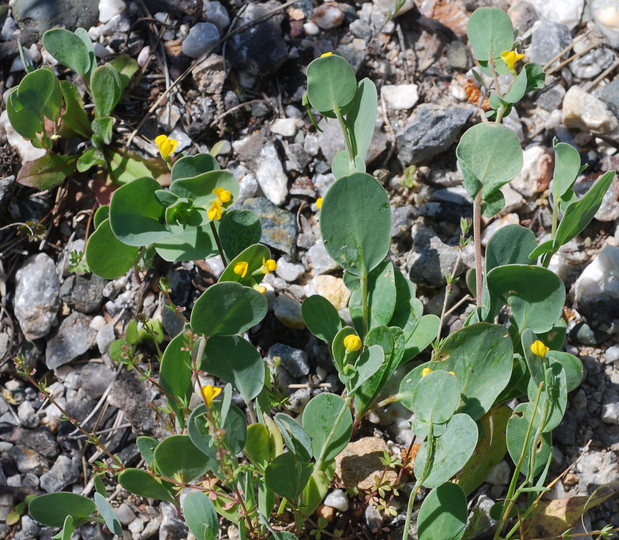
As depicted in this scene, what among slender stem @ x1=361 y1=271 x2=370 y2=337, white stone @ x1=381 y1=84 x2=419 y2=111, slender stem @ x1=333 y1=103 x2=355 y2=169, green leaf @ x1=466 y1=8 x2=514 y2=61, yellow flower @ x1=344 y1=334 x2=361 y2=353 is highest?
green leaf @ x1=466 y1=8 x2=514 y2=61

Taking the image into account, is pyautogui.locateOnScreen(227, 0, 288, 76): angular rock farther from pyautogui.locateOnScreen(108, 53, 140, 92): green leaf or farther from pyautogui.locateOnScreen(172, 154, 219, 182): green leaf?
pyautogui.locateOnScreen(172, 154, 219, 182): green leaf

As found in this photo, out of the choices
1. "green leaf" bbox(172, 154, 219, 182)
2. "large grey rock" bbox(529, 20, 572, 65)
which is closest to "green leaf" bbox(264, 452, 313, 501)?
"green leaf" bbox(172, 154, 219, 182)

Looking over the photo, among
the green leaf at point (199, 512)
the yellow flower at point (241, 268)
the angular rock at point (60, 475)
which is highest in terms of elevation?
the yellow flower at point (241, 268)

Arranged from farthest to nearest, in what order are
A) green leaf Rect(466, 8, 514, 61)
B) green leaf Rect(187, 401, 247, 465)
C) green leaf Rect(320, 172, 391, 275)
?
green leaf Rect(466, 8, 514, 61) → green leaf Rect(320, 172, 391, 275) → green leaf Rect(187, 401, 247, 465)

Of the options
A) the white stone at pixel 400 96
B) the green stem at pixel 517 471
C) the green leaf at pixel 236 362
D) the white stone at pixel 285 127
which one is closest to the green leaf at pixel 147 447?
the green leaf at pixel 236 362

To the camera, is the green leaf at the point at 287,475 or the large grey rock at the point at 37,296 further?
the large grey rock at the point at 37,296

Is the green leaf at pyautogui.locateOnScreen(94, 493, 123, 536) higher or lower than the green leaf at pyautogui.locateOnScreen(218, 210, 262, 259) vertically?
lower

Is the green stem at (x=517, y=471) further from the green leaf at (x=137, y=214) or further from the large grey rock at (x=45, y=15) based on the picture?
the large grey rock at (x=45, y=15)
